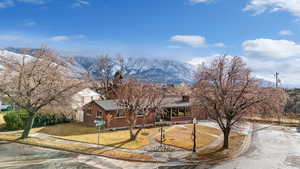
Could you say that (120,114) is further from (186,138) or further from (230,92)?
(230,92)

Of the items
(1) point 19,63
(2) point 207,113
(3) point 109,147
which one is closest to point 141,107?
(3) point 109,147

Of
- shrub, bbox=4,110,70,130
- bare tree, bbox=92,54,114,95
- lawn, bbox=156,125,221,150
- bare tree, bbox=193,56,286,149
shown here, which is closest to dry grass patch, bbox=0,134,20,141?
shrub, bbox=4,110,70,130

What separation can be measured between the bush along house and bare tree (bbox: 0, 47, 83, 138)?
6.32 metres

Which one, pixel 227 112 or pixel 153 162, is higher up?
pixel 227 112

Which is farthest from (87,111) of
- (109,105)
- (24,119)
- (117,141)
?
(117,141)

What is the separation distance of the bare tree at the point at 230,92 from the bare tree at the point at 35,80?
12799 mm

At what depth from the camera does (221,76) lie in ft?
50.8

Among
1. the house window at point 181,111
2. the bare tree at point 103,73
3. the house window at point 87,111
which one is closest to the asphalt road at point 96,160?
the house window at point 87,111

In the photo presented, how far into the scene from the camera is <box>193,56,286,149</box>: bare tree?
1455cm

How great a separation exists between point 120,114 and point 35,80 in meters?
10.9

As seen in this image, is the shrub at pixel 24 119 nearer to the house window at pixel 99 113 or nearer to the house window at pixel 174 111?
the house window at pixel 99 113

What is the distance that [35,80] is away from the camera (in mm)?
17547

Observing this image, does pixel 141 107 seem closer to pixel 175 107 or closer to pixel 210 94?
pixel 210 94

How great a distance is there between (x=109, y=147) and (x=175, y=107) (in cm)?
1533
